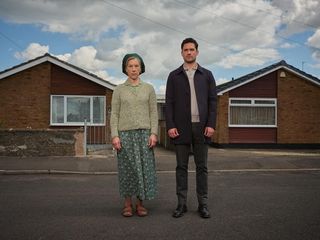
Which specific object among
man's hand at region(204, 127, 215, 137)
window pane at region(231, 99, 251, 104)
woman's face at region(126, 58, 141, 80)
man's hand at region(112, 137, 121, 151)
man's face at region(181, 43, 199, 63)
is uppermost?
window pane at region(231, 99, 251, 104)

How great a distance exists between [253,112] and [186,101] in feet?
48.2

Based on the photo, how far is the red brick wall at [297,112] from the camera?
762 inches

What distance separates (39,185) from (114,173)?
241 cm

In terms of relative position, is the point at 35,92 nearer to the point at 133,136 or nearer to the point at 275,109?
the point at 275,109

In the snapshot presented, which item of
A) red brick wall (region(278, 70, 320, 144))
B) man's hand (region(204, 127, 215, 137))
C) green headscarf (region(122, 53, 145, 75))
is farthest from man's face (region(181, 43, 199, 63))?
red brick wall (region(278, 70, 320, 144))

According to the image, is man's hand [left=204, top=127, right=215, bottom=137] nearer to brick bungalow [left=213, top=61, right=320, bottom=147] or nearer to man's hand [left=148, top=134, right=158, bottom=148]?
man's hand [left=148, top=134, right=158, bottom=148]

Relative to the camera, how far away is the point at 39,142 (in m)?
12.4

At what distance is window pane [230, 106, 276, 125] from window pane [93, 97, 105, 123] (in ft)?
19.1

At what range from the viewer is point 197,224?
4660 millimetres

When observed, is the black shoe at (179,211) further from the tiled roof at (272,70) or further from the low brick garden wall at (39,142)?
the tiled roof at (272,70)

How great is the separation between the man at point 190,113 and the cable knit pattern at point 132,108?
224 millimetres

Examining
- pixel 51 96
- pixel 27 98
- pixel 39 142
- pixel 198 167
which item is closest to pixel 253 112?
pixel 51 96

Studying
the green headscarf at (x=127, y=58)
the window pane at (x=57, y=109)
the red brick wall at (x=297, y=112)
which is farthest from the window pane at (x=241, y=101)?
the green headscarf at (x=127, y=58)

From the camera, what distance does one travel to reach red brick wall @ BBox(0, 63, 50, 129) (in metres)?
18.2
